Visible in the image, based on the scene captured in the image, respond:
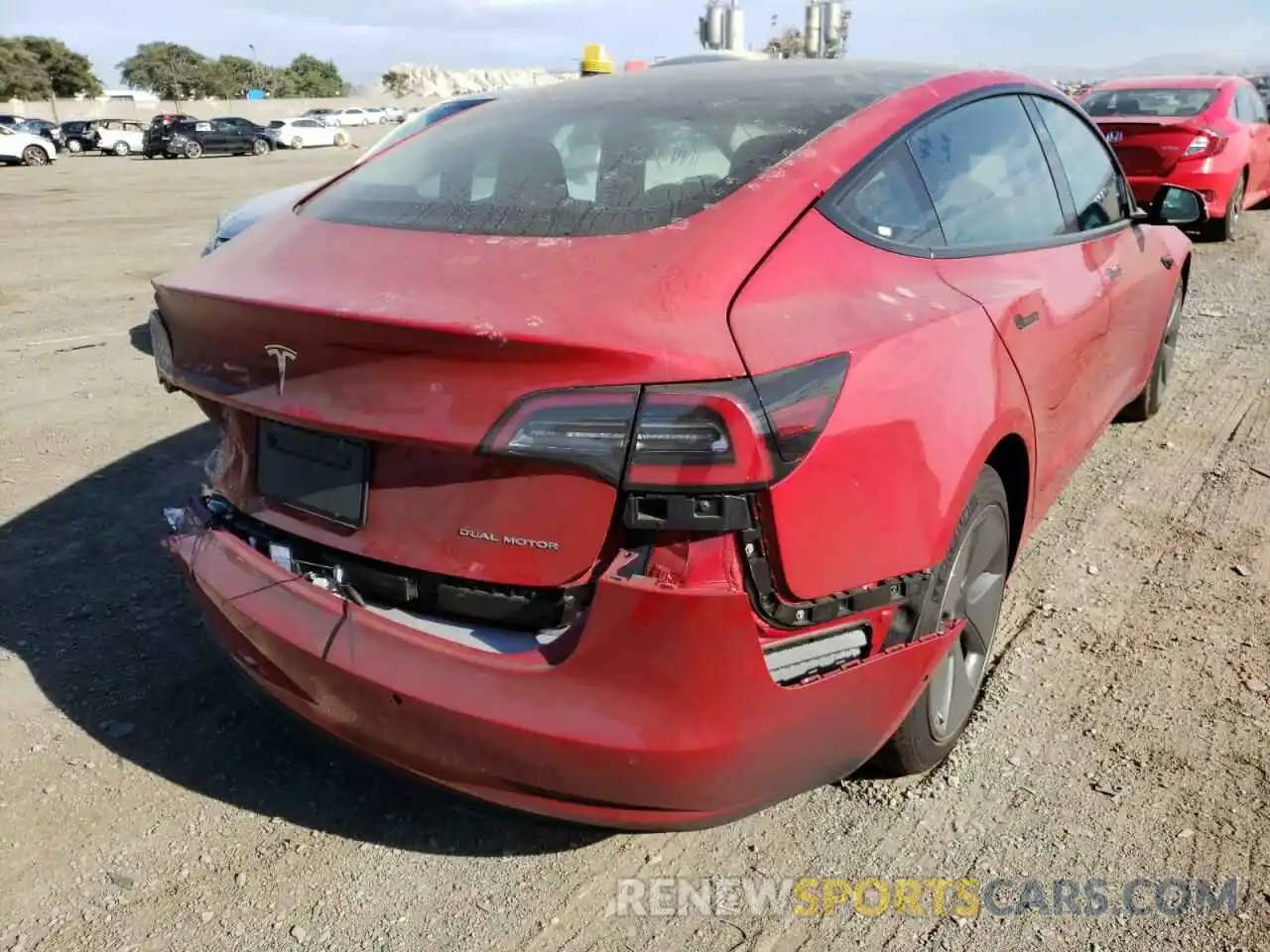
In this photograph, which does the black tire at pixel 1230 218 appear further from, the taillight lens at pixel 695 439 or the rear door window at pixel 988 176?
the taillight lens at pixel 695 439

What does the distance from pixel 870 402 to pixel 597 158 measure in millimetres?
964

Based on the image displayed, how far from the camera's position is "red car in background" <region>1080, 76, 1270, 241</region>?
9148 mm

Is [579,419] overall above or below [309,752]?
above

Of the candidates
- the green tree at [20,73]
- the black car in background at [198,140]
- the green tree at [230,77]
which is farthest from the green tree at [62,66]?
the black car in background at [198,140]

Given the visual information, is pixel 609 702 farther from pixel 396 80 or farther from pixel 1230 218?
pixel 396 80

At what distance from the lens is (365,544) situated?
1993 millimetres

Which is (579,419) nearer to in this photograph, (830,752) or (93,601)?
(830,752)

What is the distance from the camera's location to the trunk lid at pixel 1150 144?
9141 mm

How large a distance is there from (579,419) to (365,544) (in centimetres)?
58

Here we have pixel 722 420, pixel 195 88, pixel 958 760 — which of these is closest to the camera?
pixel 722 420

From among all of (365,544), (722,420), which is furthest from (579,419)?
(365,544)

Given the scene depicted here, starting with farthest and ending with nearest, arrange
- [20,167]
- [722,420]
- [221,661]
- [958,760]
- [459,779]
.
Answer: [20,167] < [221,661] < [958,760] < [459,779] < [722,420]

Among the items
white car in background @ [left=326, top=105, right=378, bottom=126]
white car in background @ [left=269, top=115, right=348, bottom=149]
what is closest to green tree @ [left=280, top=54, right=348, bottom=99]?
white car in background @ [left=326, top=105, right=378, bottom=126]

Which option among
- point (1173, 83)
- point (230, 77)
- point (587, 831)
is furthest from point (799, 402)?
point (230, 77)
